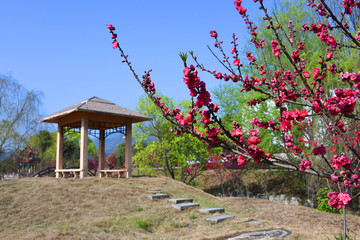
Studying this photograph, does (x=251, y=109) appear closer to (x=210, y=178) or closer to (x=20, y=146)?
(x=210, y=178)

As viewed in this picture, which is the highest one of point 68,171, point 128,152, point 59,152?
point 59,152

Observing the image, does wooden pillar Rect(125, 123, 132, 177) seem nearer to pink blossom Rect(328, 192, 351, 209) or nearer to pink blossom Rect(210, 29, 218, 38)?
pink blossom Rect(210, 29, 218, 38)

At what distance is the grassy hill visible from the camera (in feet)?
17.6

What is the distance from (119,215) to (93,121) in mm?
5267

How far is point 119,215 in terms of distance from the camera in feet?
20.8

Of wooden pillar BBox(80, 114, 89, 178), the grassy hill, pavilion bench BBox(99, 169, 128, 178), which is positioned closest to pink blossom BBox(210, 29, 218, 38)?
the grassy hill

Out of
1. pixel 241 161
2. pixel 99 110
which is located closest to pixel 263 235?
pixel 241 161

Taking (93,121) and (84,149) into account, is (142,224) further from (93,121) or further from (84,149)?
(93,121)

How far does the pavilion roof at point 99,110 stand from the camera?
9672 millimetres


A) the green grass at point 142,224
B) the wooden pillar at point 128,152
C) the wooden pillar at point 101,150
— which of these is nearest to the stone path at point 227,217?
the green grass at point 142,224

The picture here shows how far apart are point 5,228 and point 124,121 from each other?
6.15 m

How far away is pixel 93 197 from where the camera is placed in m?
7.39

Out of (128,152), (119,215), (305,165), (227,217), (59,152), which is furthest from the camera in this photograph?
(59,152)

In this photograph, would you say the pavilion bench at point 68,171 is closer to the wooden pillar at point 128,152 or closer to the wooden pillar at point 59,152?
the wooden pillar at point 59,152
